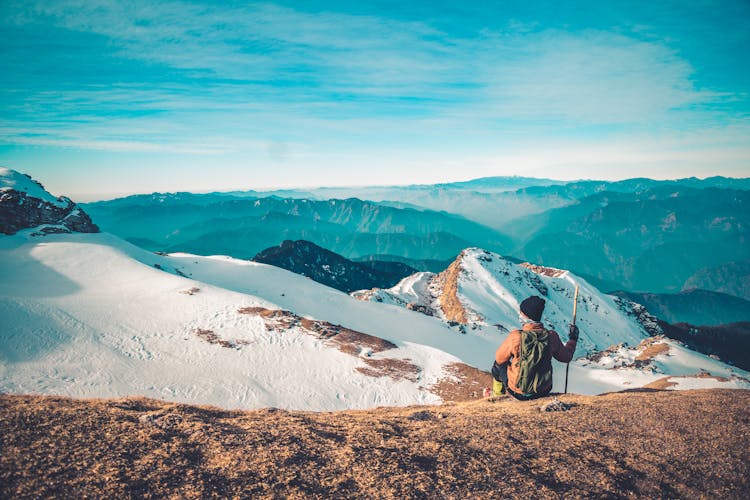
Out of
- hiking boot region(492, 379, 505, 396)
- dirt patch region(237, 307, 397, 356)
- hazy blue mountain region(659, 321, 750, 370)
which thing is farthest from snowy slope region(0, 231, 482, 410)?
hazy blue mountain region(659, 321, 750, 370)

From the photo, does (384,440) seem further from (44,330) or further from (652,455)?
(44,330)

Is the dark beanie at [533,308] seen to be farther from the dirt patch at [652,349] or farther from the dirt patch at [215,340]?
the dirt patch at [652,349]

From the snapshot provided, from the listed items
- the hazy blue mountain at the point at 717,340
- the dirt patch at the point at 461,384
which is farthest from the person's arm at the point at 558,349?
the hazy blue mountain at the point at 717,340

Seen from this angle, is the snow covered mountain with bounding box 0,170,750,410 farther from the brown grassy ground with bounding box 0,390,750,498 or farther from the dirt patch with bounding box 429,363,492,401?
the brown grassy ground with bounding box 0,390,750,498

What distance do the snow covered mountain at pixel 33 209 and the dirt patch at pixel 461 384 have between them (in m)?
69.3

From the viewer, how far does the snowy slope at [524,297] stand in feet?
193

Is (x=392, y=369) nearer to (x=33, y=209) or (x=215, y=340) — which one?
(x=215, y=340)

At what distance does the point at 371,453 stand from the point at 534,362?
4.34m

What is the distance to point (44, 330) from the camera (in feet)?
91.2

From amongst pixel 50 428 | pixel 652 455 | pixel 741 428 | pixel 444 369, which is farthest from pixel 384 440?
pixel 444 369

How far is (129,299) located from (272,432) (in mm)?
39086

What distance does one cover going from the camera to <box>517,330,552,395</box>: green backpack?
25.2 ft

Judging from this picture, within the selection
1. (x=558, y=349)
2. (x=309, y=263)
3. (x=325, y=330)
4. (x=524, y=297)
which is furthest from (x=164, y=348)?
(x=309, y=263)

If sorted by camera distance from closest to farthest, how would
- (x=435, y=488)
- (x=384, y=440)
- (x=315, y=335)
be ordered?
1. (x=435, y=488)
2. (x=384, y=440)
3. (x=315, y=335)
